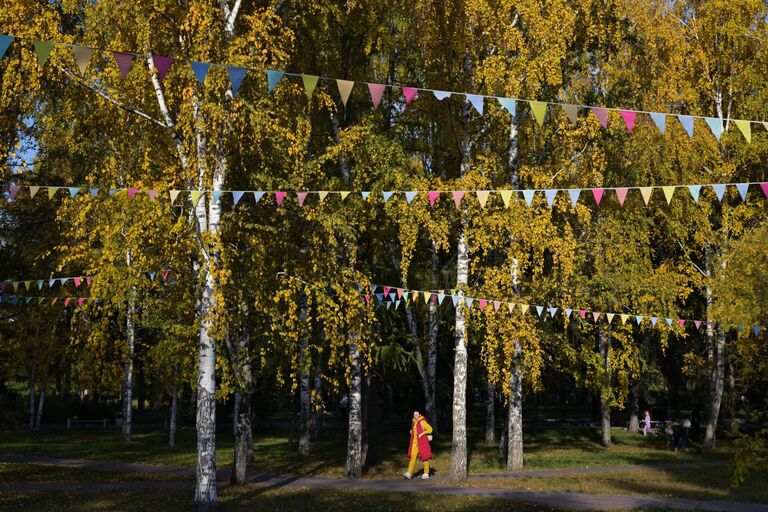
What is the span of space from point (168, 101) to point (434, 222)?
6753 millimetres

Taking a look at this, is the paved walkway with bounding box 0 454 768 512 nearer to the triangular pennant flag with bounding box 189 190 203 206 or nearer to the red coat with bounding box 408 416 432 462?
the red coat with bounding box 408 416 432 462

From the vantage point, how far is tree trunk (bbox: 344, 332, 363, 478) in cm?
2000

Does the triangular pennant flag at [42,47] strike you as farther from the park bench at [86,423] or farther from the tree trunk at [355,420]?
the park bench at [86,423]

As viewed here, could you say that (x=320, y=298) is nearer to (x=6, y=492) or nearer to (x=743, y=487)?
(x=6, y=492)

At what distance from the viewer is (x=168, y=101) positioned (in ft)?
50.0

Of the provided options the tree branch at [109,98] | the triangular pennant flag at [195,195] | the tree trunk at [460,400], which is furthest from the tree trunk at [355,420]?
the tree branch at [109,98]

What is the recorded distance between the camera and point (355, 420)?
20109 mm

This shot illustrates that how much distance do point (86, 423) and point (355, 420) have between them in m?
29.6

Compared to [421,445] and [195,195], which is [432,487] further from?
[195,195]

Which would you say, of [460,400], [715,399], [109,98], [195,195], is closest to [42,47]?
[195,195]

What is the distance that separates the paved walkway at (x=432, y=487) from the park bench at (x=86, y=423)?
19.0m

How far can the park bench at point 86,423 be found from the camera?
143 feet

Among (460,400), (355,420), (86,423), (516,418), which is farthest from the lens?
(86,423)

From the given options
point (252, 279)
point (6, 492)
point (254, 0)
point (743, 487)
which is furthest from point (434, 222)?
point (6, 492)
